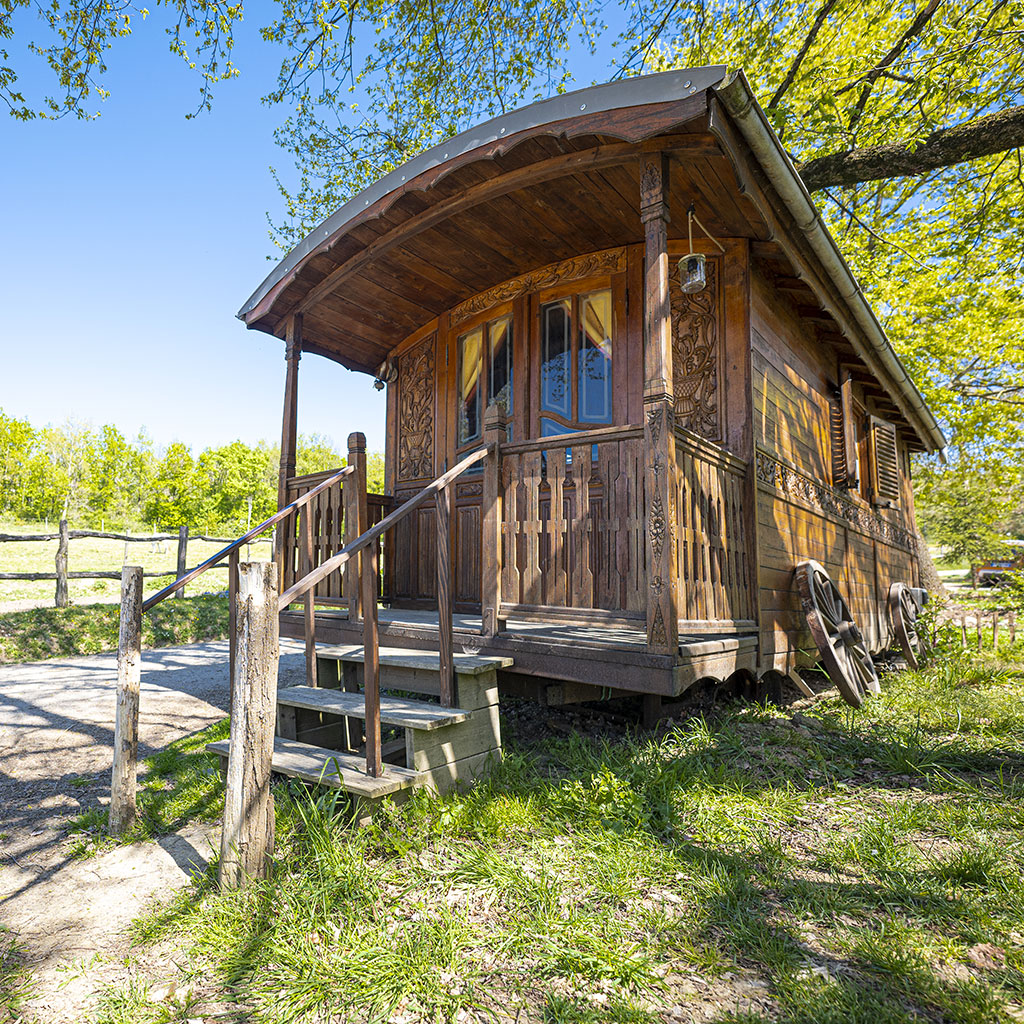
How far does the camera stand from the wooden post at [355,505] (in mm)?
4566

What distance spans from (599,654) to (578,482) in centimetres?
94

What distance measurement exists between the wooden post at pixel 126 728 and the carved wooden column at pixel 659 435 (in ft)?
8.18

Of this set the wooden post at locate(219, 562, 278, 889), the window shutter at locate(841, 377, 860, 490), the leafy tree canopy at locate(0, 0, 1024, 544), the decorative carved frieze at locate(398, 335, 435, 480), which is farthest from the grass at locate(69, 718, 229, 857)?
the window shutter at locate(841, 377, 860, 490)

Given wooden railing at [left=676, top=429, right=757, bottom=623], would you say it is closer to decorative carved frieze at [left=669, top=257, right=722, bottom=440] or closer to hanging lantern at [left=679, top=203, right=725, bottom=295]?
decorative carved frieze at [left=669, top=257, right=722, bottom=440]

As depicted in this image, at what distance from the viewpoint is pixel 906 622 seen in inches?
342

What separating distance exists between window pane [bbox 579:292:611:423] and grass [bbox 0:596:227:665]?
22.4 ft

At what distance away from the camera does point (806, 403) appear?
20.9 ft

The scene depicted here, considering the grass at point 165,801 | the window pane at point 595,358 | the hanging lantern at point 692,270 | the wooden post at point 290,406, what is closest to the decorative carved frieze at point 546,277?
the window pane at point 595,358

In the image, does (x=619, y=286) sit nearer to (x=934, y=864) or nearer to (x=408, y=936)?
(x=934, y=864)

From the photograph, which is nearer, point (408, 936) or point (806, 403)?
point (408, 936)

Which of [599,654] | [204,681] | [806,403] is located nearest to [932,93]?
[806,403]

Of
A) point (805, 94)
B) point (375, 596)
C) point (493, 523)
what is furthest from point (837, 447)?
point (375, 596)

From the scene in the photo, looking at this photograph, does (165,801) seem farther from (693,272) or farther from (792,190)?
(792,190)

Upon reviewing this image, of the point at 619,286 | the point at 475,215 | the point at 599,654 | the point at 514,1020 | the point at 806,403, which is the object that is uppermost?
the point at 475,215
